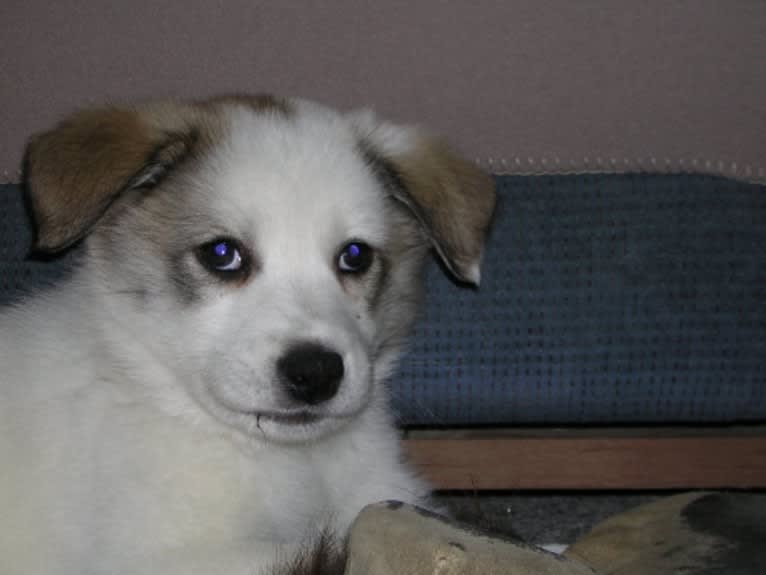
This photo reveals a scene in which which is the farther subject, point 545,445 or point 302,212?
point 545,445

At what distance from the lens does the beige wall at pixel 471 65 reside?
9.10 feet

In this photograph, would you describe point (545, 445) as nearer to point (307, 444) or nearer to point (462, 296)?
point (462, 296)

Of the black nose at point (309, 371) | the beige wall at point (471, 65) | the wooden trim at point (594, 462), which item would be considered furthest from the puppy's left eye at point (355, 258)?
the wooden trim at point (594, 462)

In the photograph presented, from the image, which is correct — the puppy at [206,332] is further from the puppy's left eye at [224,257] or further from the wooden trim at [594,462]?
the wooden trim at [594,462]

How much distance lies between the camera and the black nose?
211 centimetres

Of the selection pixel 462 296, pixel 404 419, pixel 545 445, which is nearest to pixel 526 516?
pixel 545 445

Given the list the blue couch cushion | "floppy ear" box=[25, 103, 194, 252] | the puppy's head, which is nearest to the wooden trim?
the blue couch cushion

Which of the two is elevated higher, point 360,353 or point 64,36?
point 64,36

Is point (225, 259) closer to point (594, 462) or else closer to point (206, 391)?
point (206, 391)

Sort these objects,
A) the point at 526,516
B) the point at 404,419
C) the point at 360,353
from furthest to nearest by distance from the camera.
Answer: the point at 526,516 < the point at 404,419 < the point at 360,353

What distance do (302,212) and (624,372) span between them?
98 cm

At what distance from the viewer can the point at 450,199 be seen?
8.54 feet

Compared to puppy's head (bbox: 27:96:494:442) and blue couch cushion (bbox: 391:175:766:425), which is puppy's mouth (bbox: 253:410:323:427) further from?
blue couch cushion (bbox: 391:175:766:425)

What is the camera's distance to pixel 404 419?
2951 millimetres
